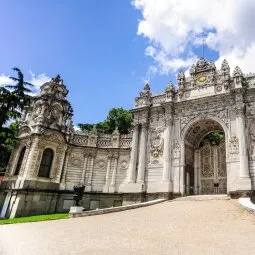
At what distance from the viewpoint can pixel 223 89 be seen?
2053 centimetres

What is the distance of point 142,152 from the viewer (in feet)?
73.1

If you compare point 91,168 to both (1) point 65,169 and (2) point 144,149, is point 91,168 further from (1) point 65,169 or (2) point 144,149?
(2) point 144,149

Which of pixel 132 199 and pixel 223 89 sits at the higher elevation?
pixel 223 89

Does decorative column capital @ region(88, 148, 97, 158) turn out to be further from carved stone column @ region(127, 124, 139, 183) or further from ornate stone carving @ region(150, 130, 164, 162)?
ornate stone carving @ region(150, 130, 164, 162)

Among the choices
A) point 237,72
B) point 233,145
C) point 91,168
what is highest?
point 237,72

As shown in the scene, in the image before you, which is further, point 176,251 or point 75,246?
point 75,246

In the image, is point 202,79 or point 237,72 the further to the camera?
point 202,79

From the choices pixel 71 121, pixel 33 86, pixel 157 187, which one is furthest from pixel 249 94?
pixel 33 86

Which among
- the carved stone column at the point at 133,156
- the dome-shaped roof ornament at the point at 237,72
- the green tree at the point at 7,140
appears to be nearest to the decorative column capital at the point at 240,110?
the dome-shaped roof ornament at the point at 237,72

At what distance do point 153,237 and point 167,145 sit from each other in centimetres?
1354

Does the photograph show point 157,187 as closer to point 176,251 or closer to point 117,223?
point 117,223

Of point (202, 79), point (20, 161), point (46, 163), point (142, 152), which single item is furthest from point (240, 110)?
point (20, 161)

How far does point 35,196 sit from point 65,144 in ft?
17.9

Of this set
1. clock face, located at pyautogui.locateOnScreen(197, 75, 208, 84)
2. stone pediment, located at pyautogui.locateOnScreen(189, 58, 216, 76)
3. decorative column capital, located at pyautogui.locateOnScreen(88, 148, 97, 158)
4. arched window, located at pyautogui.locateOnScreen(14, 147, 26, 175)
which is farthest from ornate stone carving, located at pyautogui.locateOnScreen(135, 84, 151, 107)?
arched window, located at pyautogui.locateOnScreen(14, 147, 26, 175)
